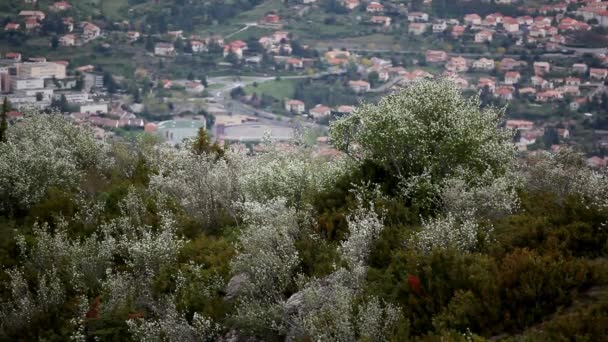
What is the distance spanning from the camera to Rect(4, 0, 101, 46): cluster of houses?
9714 cm

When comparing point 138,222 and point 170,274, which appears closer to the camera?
point 170,274

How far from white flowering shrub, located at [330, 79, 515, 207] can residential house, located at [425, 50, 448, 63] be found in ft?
241

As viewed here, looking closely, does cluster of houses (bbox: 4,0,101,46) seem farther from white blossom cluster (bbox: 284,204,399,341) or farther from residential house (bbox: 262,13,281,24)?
white blossom cluster (bbox: 284,204,399,341)

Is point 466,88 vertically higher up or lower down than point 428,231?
lower down

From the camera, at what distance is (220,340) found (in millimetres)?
13586

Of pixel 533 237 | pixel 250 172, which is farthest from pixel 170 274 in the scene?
pixel 533 237

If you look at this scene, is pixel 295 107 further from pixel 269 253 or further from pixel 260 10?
pixel 269 253

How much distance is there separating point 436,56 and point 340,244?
78956 millimetres

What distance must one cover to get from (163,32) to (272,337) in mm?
101645

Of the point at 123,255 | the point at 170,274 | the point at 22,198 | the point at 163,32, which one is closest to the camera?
the point at 170,274

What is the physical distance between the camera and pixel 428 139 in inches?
644

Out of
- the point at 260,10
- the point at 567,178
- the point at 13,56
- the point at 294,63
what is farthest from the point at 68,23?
the point at 567,178

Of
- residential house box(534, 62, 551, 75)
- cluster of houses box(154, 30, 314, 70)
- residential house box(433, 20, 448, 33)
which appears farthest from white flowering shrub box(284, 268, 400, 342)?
residential house box(433, 20, 448, 33)

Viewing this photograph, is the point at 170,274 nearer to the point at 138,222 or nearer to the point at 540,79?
the point at 138,222
